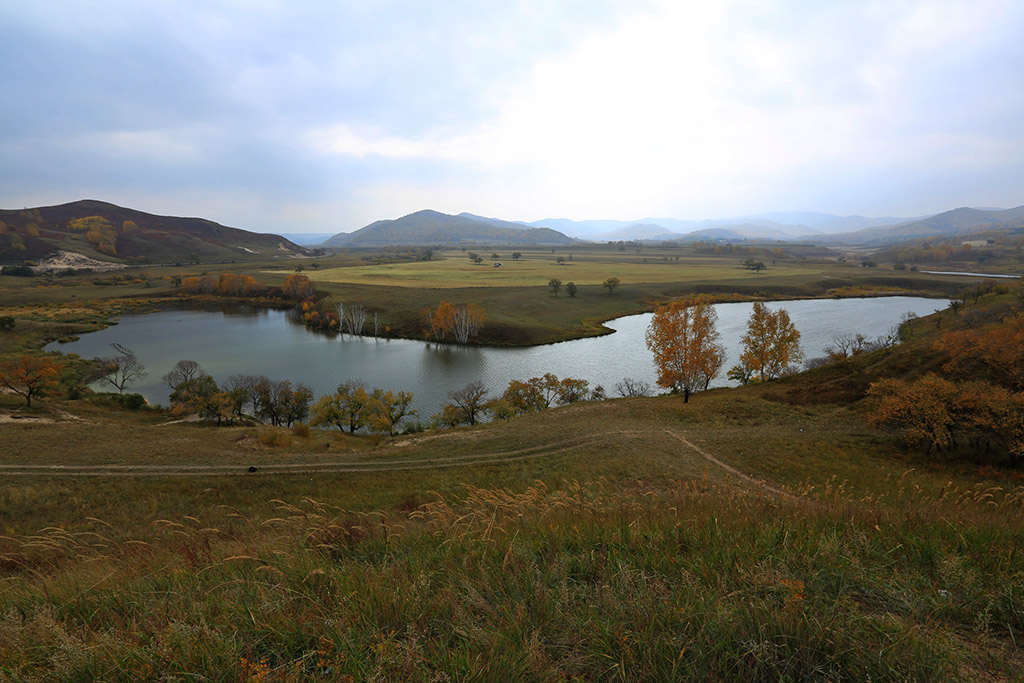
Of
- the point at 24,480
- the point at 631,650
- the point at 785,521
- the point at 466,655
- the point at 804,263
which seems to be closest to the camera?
the point at 466,655

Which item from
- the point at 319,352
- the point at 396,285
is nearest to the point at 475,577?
the point at 319,352

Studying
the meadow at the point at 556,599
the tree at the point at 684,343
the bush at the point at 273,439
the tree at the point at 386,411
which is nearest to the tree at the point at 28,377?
the bush at the point at 273,439

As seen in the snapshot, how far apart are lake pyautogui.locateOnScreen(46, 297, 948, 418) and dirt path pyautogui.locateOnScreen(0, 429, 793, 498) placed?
19.9 metres

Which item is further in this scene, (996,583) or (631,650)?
(996,583)

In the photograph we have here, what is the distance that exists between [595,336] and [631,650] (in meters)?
69.1

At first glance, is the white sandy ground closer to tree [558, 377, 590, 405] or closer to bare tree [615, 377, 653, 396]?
tree [558, 377, 590, 405]

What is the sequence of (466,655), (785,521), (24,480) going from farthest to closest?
1. (24,480)
2. (785,521)
3. (466,655)

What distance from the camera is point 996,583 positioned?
3.54 m

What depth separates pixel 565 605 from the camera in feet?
10.5

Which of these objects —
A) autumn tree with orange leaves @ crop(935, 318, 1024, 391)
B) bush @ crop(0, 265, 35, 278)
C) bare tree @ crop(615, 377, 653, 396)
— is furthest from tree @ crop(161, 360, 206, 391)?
bush @ crop(0, 265, 35, 278)

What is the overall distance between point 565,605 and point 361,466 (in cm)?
1992

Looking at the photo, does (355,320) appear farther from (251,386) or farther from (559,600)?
(559,600)

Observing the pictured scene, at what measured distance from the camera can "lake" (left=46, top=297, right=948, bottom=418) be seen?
162 feet

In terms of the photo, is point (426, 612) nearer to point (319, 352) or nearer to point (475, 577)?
point (475, 577)
